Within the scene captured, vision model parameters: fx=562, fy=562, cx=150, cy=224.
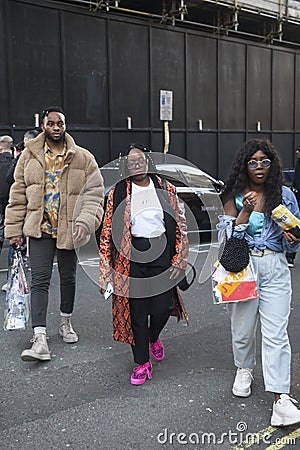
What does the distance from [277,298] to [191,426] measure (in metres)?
0.98

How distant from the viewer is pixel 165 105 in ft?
52.0

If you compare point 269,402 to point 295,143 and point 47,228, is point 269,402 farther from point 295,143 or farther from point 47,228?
point 295,143

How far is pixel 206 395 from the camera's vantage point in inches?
157

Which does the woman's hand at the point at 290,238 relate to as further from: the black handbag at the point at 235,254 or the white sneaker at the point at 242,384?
the white sneaker at the point at 242,384

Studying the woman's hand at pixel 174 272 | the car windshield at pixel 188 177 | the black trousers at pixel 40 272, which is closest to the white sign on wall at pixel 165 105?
the car windshield at pixel 188 177

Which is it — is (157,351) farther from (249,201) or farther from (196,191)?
(196,191)

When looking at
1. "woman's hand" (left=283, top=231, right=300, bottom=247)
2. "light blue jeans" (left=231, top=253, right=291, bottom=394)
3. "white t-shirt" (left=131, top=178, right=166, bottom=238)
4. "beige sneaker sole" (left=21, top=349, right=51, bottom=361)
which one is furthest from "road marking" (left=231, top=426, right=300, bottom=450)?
"beige sneaker sole" (left=21, top=349, right=51, bottom=361)

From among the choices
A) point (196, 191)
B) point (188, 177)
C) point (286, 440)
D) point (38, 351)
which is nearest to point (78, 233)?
point (38, 351)

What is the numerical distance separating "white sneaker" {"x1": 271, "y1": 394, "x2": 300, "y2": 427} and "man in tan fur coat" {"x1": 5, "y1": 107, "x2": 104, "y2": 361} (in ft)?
6.49

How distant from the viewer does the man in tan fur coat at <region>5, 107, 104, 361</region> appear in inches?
182

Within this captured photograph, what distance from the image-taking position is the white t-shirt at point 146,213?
13.6ft

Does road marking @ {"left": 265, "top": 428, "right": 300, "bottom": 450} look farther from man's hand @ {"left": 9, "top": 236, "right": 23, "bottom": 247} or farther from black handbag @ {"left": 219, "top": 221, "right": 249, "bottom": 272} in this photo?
man's hand @ {"left": 9, "top": 236, "right": 23, "bottom": 247}

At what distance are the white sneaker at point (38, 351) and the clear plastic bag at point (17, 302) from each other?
7.3 inches

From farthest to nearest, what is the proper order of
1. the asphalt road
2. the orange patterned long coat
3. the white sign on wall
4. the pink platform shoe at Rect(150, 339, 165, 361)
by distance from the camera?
the white sign on wall < the pink platform shoe at Rect(150, 339, 165, 361) < the orange patterned long coat < the asphalt road
